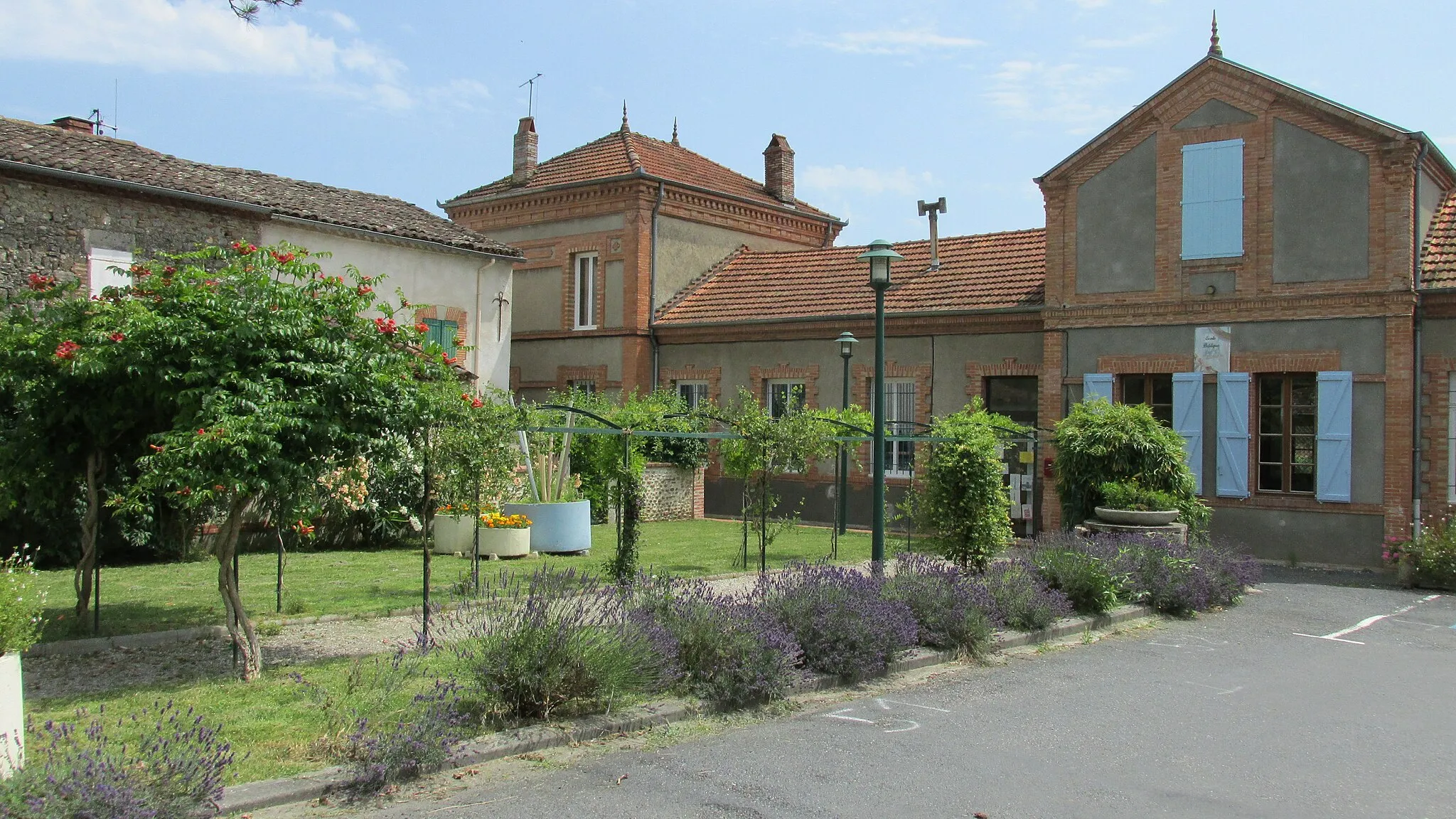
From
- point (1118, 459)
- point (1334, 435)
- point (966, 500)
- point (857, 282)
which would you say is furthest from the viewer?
point (857, 282)

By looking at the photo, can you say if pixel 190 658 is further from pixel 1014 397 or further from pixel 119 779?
pixel 1014 397

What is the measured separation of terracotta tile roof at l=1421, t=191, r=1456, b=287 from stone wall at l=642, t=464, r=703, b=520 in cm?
1313

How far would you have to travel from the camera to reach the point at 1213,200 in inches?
675

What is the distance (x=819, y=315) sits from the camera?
22359 millimetres

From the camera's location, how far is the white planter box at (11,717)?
4.94m

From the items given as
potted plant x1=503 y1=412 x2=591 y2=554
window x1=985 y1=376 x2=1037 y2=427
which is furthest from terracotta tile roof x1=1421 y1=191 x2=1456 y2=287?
potted plant x1=503 y1=412 x2=591 y2=554

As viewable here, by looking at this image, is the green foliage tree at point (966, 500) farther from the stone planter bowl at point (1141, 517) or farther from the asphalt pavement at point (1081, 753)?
the stone planter bowl at point (1141, 517)

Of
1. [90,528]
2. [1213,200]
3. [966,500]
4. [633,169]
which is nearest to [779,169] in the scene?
[633,169]

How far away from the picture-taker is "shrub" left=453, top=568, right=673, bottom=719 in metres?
6.77

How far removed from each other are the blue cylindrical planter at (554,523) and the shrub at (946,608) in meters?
7.13

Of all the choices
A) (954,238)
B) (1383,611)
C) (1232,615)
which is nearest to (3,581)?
(1232,615)

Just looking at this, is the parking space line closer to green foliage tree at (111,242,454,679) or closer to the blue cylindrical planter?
green foliage tree at (111,242,454,679)

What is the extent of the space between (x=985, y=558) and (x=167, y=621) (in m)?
8.06

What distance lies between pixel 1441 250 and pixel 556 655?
15.2 m
